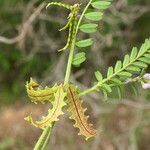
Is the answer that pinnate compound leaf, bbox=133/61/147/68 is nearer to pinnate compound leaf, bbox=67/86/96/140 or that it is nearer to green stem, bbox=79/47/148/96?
green stem, bbox=79/47/148/96

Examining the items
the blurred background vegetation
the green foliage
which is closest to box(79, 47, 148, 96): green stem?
the green foliage

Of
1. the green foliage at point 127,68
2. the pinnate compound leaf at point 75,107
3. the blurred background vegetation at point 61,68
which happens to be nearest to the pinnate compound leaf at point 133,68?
the green foliage at point 127,68

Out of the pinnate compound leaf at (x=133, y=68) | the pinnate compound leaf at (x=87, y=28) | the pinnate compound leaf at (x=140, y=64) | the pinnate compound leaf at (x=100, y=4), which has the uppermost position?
the pinnate compound leaf at (x=100, y=4)

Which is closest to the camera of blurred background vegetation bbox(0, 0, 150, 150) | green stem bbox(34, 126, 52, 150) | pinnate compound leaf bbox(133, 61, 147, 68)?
green stem bbox(34, 126, 52, 150)

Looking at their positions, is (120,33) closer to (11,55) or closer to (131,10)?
(131,10)

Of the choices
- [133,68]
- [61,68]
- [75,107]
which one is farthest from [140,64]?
[61,68]

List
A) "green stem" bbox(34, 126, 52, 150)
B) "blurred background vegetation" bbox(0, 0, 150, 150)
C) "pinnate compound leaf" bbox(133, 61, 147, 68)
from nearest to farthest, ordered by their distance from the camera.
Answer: "green stem" bbox(34, 126, 52, 150)
"pinnate compound leaf" bbox(133, 61, 147, 68)
"blurred background vegetation" bbox(0, 0, 150, 150)

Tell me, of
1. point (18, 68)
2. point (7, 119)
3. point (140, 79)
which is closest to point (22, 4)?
point (18, 68)

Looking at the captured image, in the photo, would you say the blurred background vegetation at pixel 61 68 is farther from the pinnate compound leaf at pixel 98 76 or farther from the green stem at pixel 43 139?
the green stem at pixel 43 139

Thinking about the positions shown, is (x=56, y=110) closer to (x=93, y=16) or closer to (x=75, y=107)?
(x=75, y=107)
